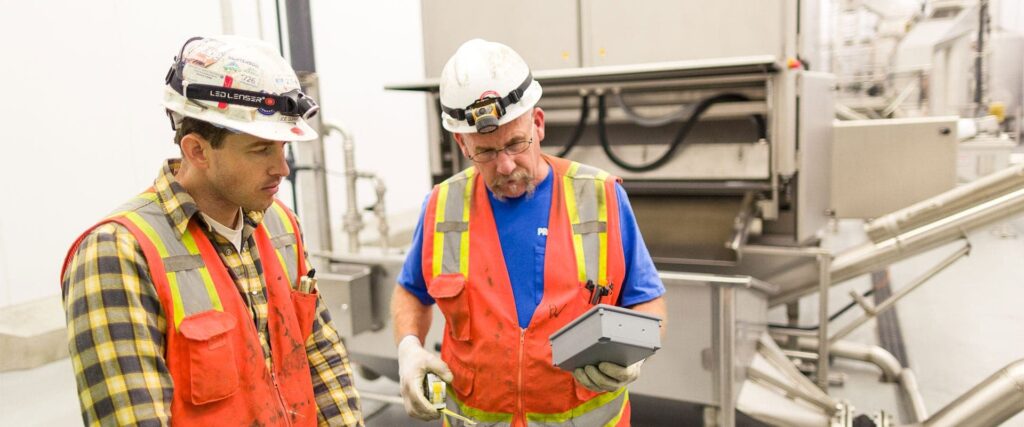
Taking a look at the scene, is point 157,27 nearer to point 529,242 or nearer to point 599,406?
point 529,242

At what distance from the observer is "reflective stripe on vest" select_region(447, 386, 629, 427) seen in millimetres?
1312

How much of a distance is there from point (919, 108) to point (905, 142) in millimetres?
6405

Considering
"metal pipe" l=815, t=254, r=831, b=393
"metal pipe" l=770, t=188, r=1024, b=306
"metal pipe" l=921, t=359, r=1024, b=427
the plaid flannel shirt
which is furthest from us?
"metal pipe" l=815, t=254, r=831, b=393

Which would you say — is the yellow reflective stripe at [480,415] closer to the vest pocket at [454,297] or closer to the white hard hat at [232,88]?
the vest pocket at [454,297]

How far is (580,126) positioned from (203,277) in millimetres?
1792

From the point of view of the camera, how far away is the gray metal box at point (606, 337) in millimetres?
1085

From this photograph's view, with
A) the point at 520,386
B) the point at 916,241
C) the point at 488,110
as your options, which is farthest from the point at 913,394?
the point at 488,110

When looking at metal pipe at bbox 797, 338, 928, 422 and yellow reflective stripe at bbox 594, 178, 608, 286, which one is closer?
yellow reflective stripe at bbox 594, 178, 608, 286

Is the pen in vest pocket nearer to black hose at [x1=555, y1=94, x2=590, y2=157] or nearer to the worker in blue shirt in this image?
the worker in blue shirt

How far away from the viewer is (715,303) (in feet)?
6.79

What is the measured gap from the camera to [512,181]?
132 cm

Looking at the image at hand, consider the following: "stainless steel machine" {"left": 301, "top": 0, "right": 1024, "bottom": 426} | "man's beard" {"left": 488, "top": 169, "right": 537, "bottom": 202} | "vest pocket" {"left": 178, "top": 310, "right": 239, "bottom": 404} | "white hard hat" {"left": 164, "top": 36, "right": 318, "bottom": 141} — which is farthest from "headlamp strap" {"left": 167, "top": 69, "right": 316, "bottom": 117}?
"stainless steel machine" {"left": 301, "top": 0, "right": 1024, "bottom": 426}

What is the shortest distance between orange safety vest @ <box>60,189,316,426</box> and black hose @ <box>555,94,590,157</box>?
1.62 m

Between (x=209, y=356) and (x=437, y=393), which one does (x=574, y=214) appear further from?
(x=209, y=356)
